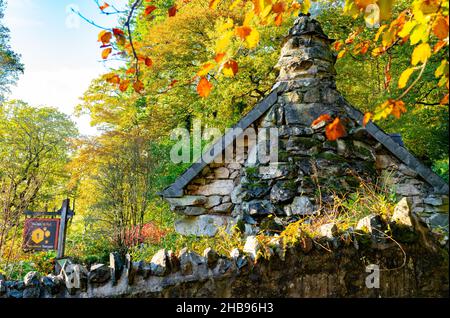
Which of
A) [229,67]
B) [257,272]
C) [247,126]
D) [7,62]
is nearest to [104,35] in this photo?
[229,67]

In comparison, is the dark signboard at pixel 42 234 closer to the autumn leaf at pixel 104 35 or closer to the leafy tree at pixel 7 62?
the leafy tree at pixel 7 62

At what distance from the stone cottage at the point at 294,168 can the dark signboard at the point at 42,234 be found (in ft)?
18.3

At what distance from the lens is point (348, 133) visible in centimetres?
672

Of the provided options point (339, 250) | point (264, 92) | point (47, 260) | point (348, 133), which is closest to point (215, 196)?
point (348, 133)

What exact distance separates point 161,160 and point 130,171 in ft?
3.80

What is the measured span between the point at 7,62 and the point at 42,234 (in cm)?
592

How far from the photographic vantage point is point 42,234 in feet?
34.6

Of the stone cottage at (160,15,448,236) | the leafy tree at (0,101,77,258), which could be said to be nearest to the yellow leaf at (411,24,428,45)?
the stone cottage at (160,15,448,236)

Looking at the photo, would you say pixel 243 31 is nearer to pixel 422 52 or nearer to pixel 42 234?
pixel 422 52

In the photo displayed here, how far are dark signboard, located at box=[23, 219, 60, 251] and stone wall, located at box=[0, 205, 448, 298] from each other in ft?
28.1

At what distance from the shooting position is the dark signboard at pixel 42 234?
10.4m

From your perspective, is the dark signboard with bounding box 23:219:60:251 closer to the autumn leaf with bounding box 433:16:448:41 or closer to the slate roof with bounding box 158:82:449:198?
the slate roof with bounding box 158:82:449:198
